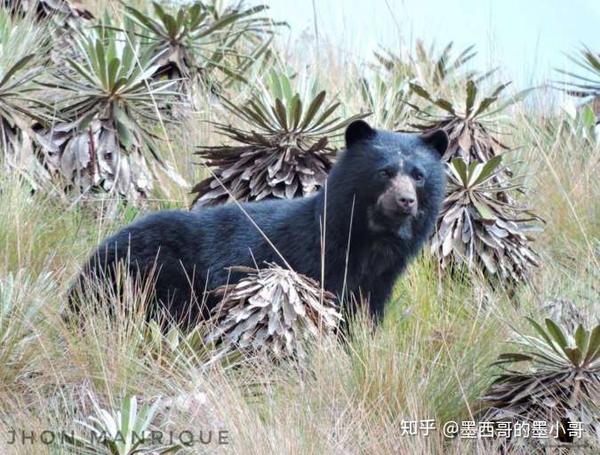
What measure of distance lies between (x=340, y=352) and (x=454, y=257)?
2.18 meters

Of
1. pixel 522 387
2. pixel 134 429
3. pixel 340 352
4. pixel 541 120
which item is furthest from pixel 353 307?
pixel 541 120

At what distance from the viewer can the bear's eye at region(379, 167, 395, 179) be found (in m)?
7.25

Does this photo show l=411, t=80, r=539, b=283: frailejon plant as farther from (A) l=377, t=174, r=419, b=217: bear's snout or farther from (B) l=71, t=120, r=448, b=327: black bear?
(A) l=377, t=174, r=419, b=217: bear's snout

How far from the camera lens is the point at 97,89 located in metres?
9.16

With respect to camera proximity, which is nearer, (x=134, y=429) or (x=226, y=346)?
(x=134, y=429)

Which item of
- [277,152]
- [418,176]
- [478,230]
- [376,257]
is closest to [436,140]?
[418,176]

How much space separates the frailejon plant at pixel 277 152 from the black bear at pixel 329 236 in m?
0.74

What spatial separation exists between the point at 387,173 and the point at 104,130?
9.09 ft

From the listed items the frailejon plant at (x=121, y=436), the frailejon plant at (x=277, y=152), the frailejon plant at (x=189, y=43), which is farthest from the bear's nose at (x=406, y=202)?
the frailejon plant at (x=189, y=43)

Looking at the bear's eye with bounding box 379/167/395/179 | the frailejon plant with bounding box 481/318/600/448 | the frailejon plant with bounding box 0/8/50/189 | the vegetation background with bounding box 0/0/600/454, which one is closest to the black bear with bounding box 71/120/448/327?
the bear's eye with bounding box 379/167/395/179

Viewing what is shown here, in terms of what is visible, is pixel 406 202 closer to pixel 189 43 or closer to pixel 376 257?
pixel 376 257

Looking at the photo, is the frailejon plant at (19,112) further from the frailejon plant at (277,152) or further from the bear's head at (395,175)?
the bear's head at (395,175)

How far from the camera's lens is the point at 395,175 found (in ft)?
23.7

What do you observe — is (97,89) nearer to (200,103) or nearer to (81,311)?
(200,103)
